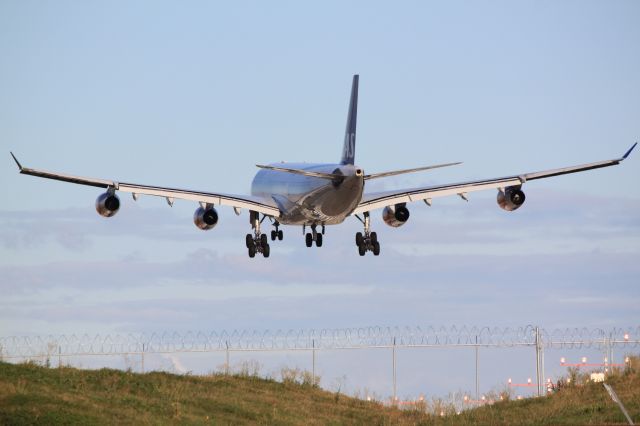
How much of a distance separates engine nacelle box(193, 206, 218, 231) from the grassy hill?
780 cm

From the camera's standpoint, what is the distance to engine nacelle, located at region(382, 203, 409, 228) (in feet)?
216

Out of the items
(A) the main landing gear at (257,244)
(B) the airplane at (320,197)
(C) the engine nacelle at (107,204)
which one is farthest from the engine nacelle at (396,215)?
(C) the engine nacelle at (107,204)

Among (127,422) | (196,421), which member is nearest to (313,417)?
(196,421)

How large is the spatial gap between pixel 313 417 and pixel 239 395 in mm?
3743

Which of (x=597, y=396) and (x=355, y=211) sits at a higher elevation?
(x=355, y=211)

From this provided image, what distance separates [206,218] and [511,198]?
605 inches

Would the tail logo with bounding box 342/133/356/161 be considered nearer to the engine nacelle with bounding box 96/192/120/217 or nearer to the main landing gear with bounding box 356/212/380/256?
the main landing gear with bounding box 356/212/380/256

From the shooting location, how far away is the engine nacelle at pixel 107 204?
192 ft

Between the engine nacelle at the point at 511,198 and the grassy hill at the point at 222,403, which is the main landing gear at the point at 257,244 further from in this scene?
the engine nacelle at the point at 511,198

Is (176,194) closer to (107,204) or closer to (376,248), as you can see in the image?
(107,204)


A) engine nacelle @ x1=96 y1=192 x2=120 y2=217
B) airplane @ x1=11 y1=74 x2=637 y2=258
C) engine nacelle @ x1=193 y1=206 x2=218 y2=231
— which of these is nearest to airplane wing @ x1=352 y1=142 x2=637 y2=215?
airplane @ x1=11 y1=74 x2=637 y2=258

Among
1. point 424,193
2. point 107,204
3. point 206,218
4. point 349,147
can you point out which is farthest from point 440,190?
point 107,204

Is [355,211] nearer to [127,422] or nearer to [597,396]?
[597,396]

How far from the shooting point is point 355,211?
63.1 meters
